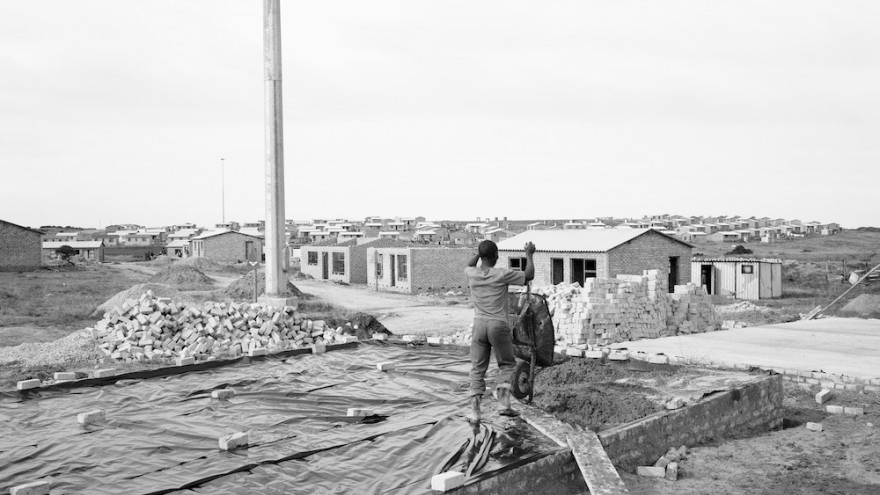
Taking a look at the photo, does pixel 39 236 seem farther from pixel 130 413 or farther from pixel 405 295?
pixel 130 413

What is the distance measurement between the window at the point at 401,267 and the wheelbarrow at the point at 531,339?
28.5m

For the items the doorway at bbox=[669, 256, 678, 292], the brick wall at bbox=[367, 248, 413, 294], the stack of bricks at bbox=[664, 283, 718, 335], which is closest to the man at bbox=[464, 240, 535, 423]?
the stack of bricks at bbox=[664, 283, 718, 335]

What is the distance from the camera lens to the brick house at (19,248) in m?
47.1

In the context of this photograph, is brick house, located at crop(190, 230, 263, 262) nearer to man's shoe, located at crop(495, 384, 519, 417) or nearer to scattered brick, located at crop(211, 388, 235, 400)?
scattered brick, located at crop(211, 388, 235, 400)

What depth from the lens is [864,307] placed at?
2350 centimetres

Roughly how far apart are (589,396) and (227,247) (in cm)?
5798

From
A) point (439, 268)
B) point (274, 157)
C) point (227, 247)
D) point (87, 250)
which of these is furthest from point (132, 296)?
point (87, 250)

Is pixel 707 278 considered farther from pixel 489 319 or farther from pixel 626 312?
pixel 489 319

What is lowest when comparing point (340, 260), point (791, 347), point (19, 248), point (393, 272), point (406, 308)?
point (406, 308)

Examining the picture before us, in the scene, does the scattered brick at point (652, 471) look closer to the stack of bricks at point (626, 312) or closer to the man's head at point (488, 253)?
the man's head at point (488, 253)

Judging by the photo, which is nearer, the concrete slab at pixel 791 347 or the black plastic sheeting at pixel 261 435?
the black plastic sheeting at pixel 261 435

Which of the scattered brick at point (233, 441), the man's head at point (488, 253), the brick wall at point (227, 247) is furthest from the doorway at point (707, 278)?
the brick wall at point (227, 247)

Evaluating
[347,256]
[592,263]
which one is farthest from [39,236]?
[592,263]

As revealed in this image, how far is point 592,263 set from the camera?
2730cm
